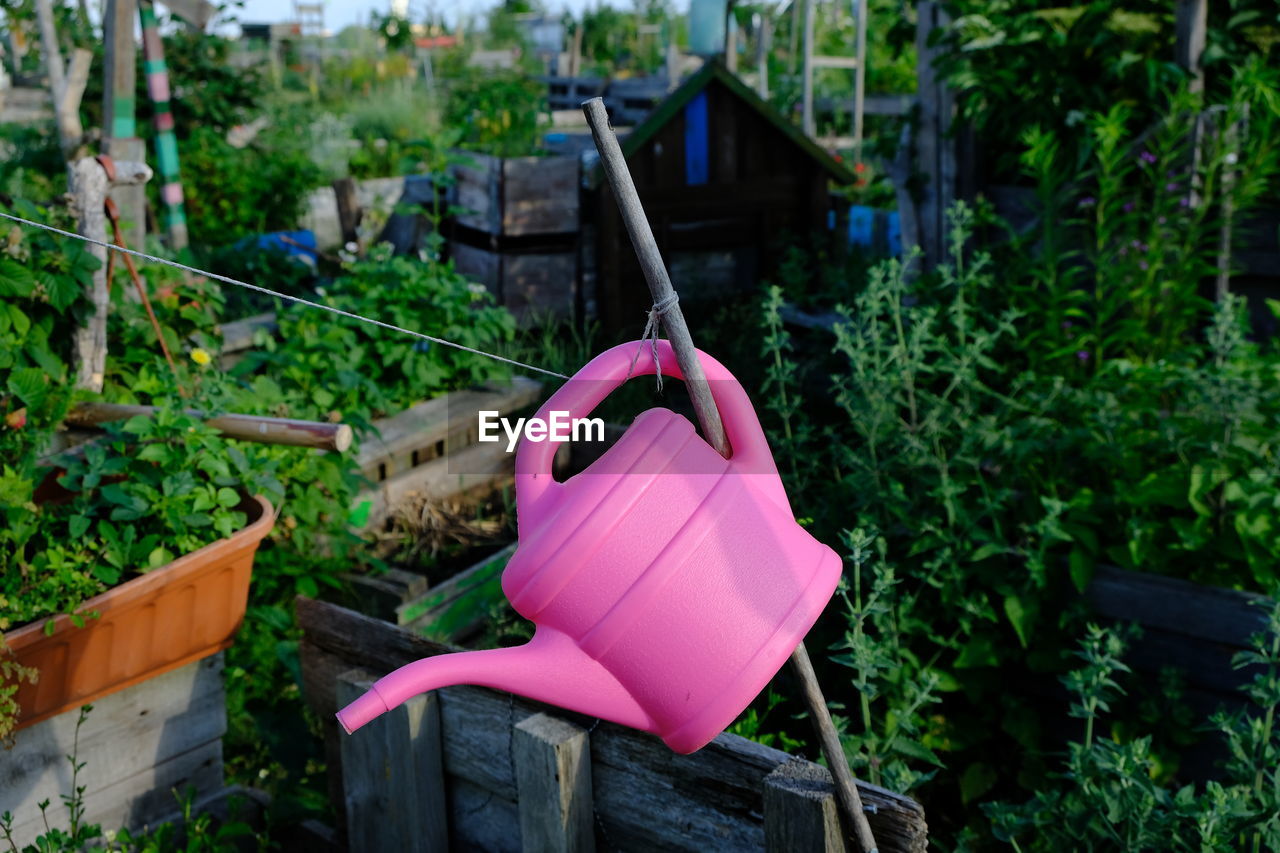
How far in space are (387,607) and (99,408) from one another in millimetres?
866

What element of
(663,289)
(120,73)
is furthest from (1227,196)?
(120,73)

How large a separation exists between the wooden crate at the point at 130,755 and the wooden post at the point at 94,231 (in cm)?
90

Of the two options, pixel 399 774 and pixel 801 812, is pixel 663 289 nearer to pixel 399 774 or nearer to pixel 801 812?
pixel 801 812

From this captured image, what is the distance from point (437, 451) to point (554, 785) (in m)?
2.12

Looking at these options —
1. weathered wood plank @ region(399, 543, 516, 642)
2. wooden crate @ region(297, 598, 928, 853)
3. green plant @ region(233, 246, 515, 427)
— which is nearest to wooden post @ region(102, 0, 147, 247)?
green plant @ region(233, 246, 515, 427)

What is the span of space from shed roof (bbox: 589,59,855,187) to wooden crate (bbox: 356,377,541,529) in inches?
63.2

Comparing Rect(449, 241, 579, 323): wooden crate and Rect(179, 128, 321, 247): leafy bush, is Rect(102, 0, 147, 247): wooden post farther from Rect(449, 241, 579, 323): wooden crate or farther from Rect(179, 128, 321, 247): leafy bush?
Rect(179, 128, 321, 247): leafy bush

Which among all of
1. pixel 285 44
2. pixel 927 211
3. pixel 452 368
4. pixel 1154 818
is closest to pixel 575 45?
pixel 285 44

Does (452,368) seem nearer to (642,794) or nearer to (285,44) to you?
(642,794)

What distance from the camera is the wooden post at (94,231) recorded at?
2.65 meters

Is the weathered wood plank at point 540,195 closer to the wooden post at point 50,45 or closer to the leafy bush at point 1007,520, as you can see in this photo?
the leafy bush at point 1007,520

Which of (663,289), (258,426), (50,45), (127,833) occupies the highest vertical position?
(50,45)

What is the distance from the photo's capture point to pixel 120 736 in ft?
7.11

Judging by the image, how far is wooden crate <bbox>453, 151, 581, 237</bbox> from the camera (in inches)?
189
